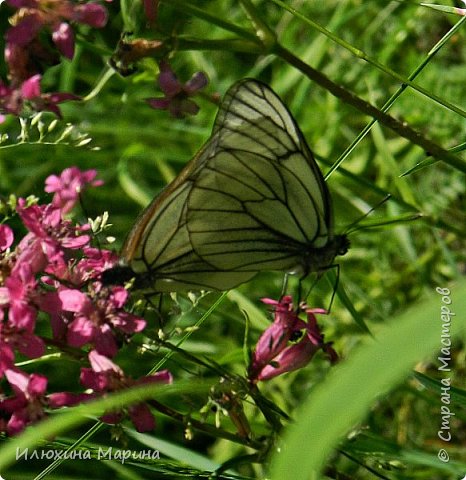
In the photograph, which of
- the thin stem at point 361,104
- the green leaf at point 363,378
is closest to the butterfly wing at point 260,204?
the thin stem at point 361,104

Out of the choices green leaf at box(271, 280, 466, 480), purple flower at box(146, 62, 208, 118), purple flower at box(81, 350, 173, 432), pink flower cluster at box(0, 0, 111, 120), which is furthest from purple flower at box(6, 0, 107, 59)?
green leaf at box(271, 280, 466, 480)

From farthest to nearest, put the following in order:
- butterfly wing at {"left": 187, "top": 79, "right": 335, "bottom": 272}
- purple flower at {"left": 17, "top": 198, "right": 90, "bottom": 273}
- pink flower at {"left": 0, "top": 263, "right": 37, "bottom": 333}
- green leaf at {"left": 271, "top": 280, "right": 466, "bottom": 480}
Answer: butterfly wing at {"left": 187, "top": 79, "right": 335, "bottom": 272}
purple flower at {"left": 17, "top": 198, "right": 90, "bottom": 273}
pink flower at {"left": 0, "top": 263, "right": 37, "bottom": 333}
green leaf at {"left": 271, "top": 280, "right": 466, "bottom": 480}

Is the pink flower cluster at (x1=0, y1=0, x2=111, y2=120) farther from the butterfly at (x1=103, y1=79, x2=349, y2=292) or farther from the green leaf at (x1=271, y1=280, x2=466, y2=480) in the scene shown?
the green leaf at (x1=271, y1=280, x2=466, y2=480)

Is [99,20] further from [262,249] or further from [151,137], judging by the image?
[151,137]

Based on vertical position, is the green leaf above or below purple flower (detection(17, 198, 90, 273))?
above

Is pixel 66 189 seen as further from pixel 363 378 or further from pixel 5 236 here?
pixel 363 378

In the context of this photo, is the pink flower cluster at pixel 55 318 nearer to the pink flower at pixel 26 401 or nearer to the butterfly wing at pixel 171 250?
the pink flower at pixel 26 401

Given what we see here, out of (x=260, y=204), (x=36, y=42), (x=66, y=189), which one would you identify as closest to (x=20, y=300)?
(x=66, y=189)
